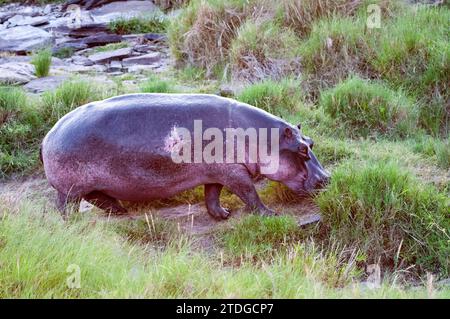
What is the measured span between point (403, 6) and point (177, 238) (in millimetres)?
5585

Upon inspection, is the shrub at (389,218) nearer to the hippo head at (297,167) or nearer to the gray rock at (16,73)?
the hippo head at (297,167)

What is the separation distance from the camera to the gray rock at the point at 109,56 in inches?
395

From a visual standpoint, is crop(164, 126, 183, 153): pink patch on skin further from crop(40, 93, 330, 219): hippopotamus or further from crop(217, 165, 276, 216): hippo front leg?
crop(217, 165, 276, 216): hippo front leg

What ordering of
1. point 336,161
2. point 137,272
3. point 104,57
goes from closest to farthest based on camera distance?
point 137,272
point 336,161
point 104,57

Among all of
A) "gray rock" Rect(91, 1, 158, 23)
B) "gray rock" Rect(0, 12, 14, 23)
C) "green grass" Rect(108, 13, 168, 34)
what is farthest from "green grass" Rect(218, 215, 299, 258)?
"gray rock" Rect(0, 12, 14, 23)

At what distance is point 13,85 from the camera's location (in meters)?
8.23

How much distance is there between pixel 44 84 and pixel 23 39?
3236 millimetres

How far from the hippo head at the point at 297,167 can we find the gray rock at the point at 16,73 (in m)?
4.22

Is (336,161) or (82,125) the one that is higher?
(82,125)

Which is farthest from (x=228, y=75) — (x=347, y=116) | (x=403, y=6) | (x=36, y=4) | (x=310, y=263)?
(x=36, y=4)

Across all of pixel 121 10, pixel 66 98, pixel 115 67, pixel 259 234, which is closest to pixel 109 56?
pixel 115 67

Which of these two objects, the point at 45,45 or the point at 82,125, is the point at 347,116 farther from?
the point at 45,45

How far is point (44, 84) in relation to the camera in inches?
329

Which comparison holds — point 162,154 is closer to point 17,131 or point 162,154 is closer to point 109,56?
point 17,131
